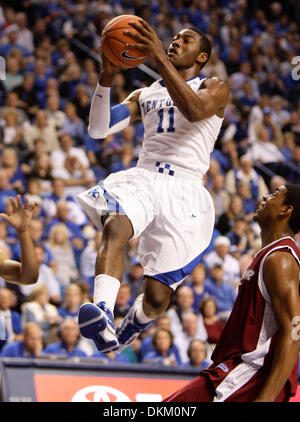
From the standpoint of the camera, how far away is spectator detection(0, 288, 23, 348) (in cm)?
659

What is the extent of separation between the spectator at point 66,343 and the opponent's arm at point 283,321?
11.2 ft

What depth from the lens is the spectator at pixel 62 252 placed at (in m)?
7.52

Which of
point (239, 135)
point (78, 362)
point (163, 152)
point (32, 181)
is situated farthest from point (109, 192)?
point (239, 135)

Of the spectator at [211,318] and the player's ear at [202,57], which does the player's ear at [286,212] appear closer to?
the player's ear at [202,57]

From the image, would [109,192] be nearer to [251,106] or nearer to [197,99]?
[197,99]

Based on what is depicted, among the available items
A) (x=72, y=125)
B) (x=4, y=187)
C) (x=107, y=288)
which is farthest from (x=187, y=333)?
(x=107, y=288)

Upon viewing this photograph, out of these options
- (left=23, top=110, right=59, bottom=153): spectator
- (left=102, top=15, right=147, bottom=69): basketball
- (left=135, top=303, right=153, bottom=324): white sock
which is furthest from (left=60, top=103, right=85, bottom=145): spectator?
(left=102, top=15, right=147, bottom=69): basketball

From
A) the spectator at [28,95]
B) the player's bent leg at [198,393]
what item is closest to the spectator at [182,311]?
the spectator at [28,95]

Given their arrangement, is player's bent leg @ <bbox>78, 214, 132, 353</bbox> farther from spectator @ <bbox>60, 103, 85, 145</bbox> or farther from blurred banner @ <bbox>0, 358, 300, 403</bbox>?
spectator @ <bbox>60, 103, 85, 145</bbox>

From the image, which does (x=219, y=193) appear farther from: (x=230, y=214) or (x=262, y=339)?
(x=262, y=339)

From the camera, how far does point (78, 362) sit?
18.1 feet

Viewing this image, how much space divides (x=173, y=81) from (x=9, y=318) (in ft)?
11.9

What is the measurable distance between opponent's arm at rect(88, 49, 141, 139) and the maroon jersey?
126 centimetres

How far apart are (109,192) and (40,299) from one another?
3.21 m
